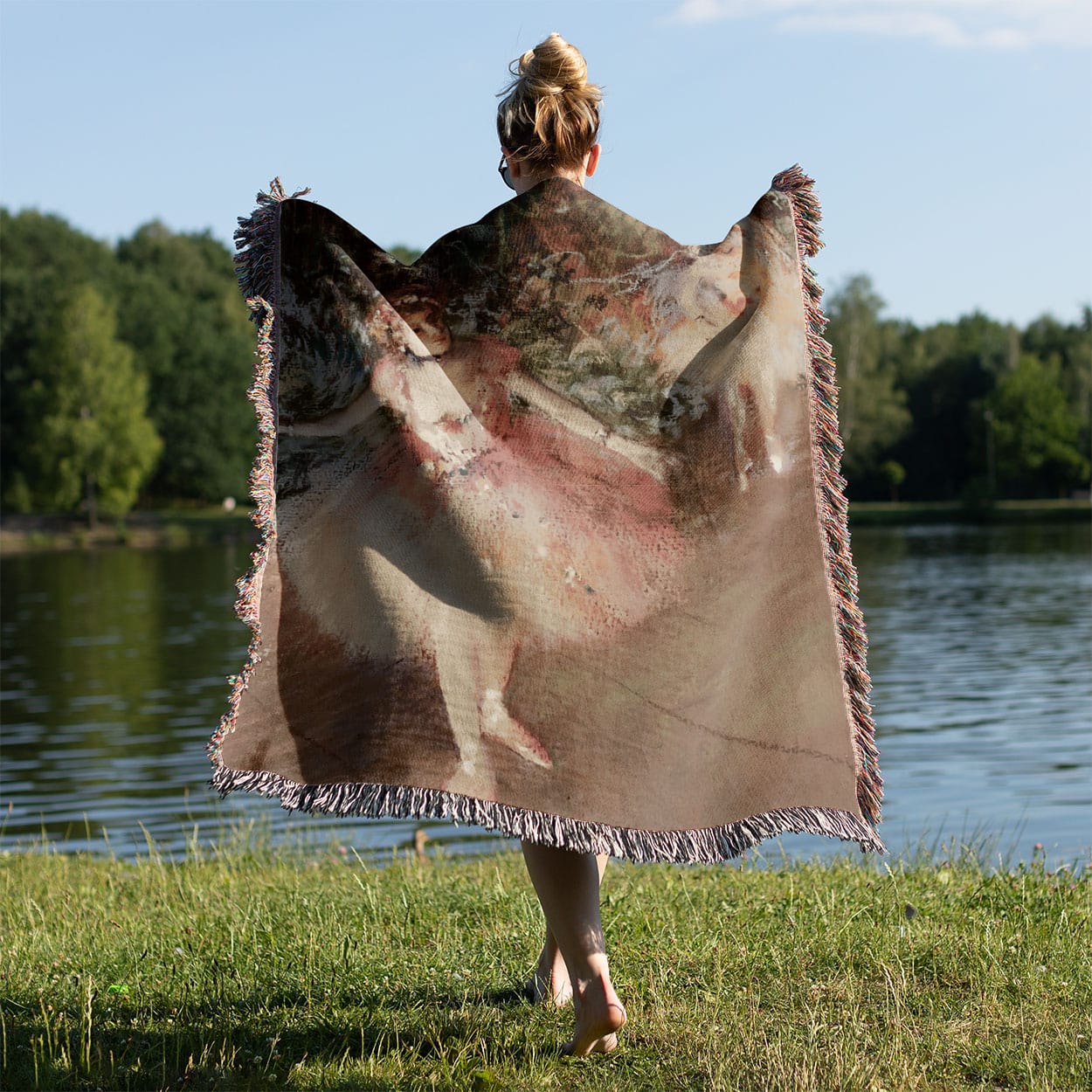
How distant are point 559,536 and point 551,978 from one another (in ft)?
3.62

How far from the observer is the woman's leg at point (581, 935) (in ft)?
9.80

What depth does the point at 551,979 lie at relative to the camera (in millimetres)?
3373

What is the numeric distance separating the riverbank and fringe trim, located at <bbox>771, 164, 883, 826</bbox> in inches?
1798

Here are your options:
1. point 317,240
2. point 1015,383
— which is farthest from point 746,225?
point 1015,383

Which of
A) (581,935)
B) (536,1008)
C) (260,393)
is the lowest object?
(536,1008)

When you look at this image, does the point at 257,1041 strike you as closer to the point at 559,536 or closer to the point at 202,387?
the point at 559,536

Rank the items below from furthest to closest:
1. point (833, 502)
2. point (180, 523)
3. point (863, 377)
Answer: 1. point (863, 377)
2. point (180, 523)
3. point (833, 502)

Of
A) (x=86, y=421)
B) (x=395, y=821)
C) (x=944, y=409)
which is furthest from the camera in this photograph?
(x=944, y=409)

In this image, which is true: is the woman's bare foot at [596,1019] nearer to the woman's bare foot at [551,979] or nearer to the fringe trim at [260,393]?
the woman's bare foot at [551,979]

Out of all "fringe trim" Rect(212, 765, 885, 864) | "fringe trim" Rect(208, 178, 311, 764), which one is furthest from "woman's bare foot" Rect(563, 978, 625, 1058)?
"fringe trim" Rect(208, 178, 311, 764)

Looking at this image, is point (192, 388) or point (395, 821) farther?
point (192, 388)

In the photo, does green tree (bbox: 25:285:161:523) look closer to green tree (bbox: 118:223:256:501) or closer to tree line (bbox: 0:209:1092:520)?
tree line (bbox: 0:209:1092:520)

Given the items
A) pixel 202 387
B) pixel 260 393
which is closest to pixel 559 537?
pixel 260 393

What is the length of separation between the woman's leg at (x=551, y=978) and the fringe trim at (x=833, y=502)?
0.69 metres
